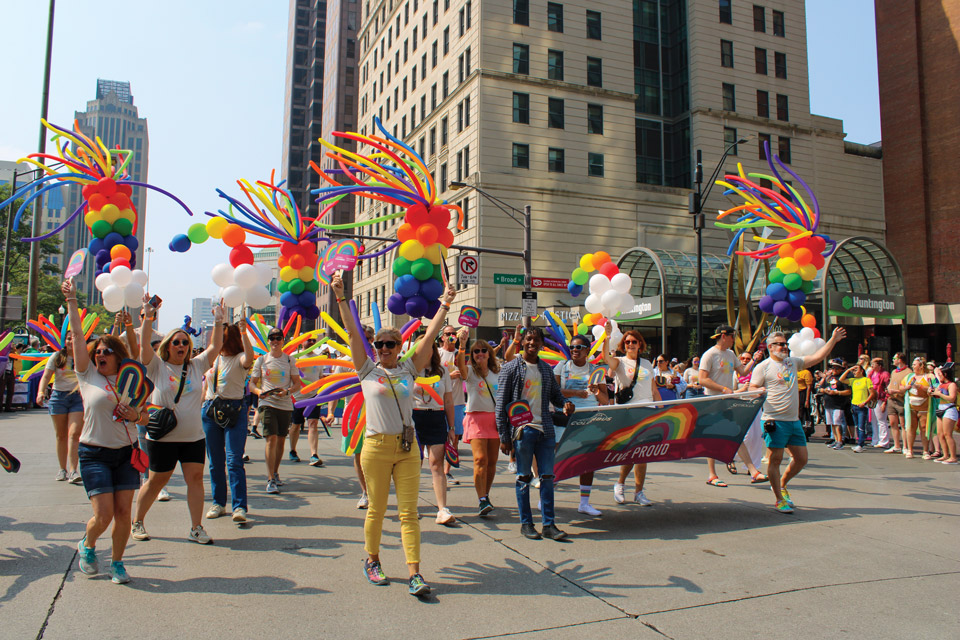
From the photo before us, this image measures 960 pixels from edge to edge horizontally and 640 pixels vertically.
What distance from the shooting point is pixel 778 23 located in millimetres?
43000

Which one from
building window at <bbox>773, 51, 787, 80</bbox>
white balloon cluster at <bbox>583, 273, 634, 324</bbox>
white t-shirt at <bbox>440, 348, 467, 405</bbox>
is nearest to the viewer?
white t-shirt at <bbox>440, 348, 467, 405</bbox>

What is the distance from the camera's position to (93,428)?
4.76 m

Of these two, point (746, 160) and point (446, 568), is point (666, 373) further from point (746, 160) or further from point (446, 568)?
point (746, 160)

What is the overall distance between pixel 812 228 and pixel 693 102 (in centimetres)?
3316

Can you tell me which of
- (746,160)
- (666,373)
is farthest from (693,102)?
(666,373)

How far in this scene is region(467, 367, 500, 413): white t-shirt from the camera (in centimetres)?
712

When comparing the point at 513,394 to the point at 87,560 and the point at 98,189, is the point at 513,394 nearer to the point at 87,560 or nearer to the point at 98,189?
the point at 87,560

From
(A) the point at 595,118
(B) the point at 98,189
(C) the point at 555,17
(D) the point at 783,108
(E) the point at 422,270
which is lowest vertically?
(E) the point at 422,270

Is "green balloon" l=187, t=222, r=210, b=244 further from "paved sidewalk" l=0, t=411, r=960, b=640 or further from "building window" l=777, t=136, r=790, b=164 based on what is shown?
"building window" l=777, t=136, r=790, b=164

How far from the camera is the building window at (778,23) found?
4291cm

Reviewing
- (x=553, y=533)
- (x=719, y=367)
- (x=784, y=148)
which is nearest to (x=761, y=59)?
(x=784, y=148)

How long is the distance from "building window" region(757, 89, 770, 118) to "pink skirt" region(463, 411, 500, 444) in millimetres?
40759

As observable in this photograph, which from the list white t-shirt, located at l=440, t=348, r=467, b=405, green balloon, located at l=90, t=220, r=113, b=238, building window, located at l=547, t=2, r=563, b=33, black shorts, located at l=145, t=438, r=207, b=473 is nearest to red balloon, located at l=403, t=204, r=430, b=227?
white t-shirt, located at l=440, t=348, r=467, b=405

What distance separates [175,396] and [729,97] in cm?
4198
